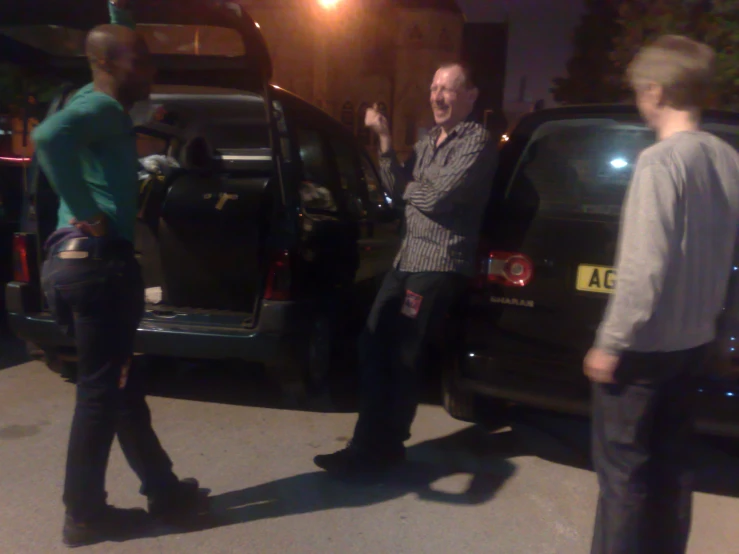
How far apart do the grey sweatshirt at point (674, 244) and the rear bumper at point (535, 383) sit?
3.73 feet

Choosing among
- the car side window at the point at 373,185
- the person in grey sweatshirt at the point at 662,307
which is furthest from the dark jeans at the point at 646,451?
the car side window at the point at 373,185

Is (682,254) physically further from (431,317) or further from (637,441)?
(431,317)

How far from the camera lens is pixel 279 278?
4055 mm

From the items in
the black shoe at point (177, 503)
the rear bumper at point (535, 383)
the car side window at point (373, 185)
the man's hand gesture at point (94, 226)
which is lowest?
the black shoe at point (177, 503)

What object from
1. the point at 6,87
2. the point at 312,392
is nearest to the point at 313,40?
the point at 6,87

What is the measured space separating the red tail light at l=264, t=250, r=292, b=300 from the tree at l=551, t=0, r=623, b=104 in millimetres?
23310

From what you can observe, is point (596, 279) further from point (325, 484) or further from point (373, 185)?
point (373, 185)

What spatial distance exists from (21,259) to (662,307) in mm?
3549

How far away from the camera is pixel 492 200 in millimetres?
3611

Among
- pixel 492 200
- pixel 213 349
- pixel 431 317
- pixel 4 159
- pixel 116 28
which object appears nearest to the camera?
pixel 116 28

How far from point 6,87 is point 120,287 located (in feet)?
18.1

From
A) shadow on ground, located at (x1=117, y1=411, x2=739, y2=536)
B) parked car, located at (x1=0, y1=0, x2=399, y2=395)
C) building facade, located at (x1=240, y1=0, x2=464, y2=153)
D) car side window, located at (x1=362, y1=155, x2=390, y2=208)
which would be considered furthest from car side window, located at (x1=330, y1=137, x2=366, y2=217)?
building facade, located at (x1=240, y1=0, x2=464, y2=153)

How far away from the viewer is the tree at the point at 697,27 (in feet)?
24.2

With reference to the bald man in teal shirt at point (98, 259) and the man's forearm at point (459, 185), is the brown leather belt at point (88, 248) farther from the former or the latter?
the man's forearm at point (459, 185)
